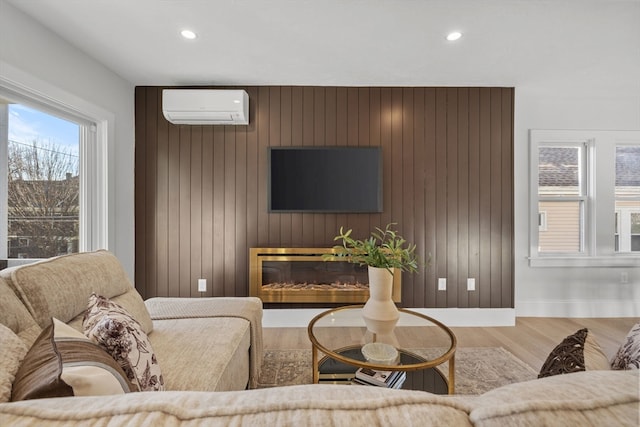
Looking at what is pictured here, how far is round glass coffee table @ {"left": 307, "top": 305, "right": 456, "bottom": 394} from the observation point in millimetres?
1455

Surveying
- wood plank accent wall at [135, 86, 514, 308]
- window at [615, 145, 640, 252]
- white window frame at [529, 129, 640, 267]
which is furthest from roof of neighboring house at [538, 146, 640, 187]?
wood plank accent wall at [135, 86, 514, 308]

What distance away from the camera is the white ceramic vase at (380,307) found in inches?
65.5

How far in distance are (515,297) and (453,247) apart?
93 centimetres

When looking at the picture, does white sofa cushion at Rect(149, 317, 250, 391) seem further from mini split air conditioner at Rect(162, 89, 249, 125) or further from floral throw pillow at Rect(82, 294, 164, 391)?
mini split air conditioner at Rect(162, 89, 249, 125)

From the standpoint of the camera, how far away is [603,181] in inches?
128

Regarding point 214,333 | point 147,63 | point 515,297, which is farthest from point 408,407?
point 515,297

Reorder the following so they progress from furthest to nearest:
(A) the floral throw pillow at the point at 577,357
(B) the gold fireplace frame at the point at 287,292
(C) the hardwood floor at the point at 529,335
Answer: (B) the gold fireplace frame at the point at 287,292
(C) the hardwood floor at the point at 529,335
(A) the floral throw pillow at the point at 577,357

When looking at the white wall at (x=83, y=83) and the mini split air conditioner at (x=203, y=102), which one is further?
the mini split air conditioner at (x=203, y=102)

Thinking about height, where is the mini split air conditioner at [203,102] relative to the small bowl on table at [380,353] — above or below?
above

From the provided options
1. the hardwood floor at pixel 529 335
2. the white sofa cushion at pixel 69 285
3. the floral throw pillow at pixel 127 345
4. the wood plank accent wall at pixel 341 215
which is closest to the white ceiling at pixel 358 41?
the wood plank accent wall at pixel 341 215

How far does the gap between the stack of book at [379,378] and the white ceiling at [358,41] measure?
6.85 ft

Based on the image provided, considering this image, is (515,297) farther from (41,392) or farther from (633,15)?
(41,392)

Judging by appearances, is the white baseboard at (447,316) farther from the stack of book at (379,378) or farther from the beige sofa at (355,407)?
the beige sofa at (355,407)

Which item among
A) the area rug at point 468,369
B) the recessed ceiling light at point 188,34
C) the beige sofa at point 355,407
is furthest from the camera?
the recessed ceiling light at point 188,34
